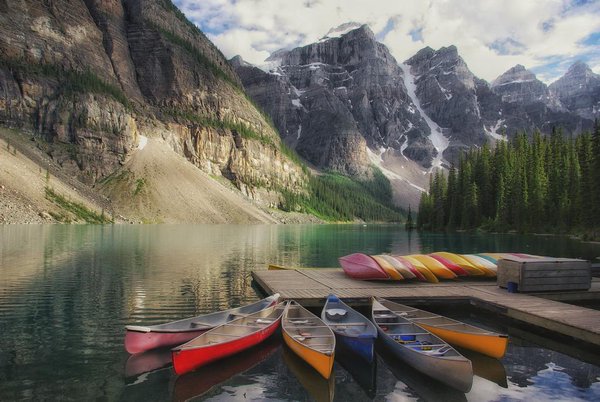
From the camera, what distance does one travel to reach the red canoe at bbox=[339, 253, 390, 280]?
28.5 m

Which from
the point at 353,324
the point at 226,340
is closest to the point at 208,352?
the point at 226,340

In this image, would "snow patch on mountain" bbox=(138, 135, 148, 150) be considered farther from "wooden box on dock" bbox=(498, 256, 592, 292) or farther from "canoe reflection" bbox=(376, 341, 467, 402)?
"canoe reflection" bbox=(376, 341, 467, 402)

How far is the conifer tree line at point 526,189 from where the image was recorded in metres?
88.5

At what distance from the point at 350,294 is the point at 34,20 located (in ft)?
709

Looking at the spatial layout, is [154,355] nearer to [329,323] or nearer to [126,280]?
[329,323]

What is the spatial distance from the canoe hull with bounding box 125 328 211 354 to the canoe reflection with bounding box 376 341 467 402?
7073 mm

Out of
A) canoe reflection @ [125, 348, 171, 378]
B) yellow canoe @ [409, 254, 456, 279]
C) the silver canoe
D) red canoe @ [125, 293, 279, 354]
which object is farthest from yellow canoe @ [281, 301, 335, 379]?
yellow canoe @ [409, 254, 456, 279]

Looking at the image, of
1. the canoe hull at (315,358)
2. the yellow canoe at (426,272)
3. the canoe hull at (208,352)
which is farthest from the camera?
the yellow canoe at (426,272)

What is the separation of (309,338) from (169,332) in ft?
16.8

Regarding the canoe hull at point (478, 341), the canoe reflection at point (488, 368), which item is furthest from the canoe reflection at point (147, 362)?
the canoe reflection at point (488, 368)

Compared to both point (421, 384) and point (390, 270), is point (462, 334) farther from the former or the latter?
point (390, 270)

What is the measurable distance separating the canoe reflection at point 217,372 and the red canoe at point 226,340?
27 cm

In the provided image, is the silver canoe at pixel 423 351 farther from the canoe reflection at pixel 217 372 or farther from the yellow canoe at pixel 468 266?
the yellow canoe at pixel 468 266

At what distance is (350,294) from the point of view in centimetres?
2419
